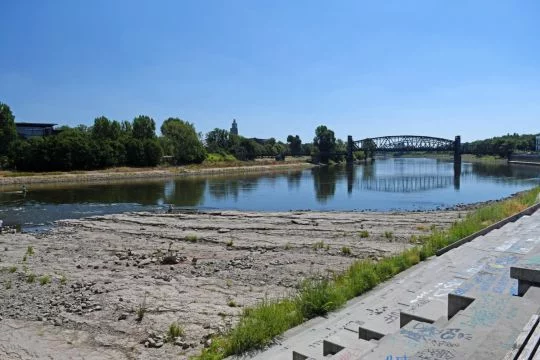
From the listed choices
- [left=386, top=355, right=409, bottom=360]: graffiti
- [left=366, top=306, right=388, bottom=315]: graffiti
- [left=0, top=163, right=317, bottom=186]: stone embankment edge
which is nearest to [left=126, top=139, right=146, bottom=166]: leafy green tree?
[left=0, top=163, right=317, bottom=186]: stone embankment edge

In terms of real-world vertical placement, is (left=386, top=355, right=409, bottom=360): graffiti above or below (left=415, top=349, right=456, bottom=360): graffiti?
A: below

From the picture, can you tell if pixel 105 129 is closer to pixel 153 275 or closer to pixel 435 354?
pixel 153 275

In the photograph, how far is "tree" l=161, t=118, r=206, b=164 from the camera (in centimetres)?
12000

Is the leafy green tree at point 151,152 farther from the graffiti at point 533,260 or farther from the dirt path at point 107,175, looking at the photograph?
the graffiti at point 533,260

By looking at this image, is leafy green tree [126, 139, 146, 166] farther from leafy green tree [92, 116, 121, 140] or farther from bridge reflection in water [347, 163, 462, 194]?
bridge reflection in water [347, 163, 462, 194]

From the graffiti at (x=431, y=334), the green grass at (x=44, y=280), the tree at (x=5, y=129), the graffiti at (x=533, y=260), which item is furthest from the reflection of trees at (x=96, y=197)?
the tree at (x=5, y=129)

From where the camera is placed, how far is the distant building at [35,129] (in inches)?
5423

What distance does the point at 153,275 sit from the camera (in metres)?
14.8

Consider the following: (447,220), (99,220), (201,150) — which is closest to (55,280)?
(99,220)

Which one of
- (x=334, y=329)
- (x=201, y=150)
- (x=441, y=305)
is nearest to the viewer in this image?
(x=441, y=305)

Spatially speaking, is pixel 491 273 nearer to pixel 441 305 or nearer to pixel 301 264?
pixel 441 305

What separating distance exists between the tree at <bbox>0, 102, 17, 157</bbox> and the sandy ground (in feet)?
279

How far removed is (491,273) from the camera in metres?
8.92

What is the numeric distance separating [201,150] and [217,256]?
355ft
